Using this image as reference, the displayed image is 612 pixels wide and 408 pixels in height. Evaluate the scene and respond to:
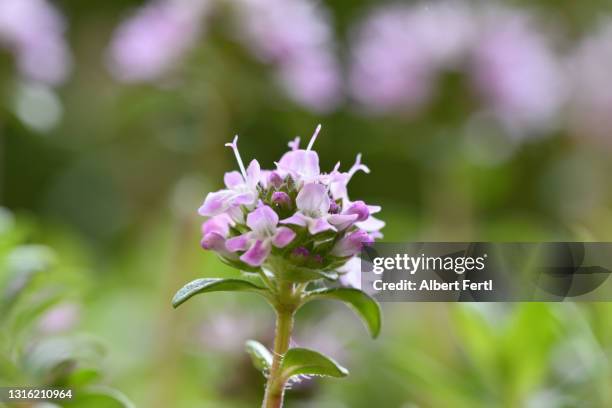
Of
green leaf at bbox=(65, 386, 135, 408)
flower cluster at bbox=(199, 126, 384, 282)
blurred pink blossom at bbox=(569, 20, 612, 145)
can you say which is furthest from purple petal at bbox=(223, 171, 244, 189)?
blurred pink blossom at bbox=(569, 20, 612, 145)

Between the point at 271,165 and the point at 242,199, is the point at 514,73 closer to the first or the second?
the point at 271,165

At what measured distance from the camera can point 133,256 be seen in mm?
1644

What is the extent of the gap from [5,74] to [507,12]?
80cm

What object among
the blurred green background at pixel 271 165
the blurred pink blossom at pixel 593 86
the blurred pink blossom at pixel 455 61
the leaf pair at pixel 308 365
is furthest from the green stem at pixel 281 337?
the blurred pink blossom at pixel 593 86

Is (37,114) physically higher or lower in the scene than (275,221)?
higher

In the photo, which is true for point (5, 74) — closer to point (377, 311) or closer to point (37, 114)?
point (37, 114)

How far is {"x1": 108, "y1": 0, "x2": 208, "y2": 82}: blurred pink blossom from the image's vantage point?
106 cm

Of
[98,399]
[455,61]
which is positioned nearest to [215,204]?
[98,399]

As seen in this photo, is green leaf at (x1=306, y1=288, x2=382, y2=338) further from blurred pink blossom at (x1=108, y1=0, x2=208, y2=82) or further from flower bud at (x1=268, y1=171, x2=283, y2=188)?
blurred pink blossom at (x1=108, y1=0, x2=208, y2=82)

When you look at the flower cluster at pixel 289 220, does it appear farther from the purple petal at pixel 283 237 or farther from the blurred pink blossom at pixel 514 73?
the blurred pink blossom at pixel 514 73

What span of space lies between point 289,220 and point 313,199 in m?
0.02

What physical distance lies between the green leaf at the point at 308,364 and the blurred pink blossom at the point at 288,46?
695 mm

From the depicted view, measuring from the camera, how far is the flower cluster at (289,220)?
392 millimetres

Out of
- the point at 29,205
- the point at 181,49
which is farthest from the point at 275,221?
the point at 29,205
